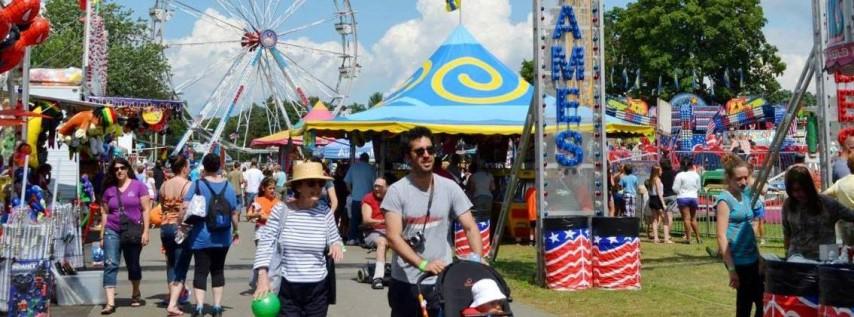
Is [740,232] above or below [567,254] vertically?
above

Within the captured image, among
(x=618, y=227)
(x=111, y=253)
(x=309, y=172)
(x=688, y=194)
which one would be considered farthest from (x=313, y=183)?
(x=688, y=194)

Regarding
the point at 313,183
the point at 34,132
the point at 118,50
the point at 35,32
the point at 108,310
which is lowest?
the point at 108,310

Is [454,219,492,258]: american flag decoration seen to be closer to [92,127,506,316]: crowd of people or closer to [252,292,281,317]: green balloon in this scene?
[92,127,506,316]: crowd of people

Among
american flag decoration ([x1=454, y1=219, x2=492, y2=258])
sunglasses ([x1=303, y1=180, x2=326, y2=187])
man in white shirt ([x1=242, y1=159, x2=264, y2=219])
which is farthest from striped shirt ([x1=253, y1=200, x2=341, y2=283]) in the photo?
man in white shirt ([x1=242, y1=159, x2=264, y2=219])

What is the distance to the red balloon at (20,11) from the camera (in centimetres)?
839

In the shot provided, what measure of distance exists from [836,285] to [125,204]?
6903 mm

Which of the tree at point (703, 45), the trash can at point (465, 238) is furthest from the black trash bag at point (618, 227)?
the tree at point (703, 45)

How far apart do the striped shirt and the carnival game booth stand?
11.0 m

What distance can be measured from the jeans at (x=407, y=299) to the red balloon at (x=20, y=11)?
177 inches

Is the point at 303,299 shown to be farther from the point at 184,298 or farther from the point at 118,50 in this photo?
the point at 118,50

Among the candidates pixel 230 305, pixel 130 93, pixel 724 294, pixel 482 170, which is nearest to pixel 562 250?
pixel 724 294

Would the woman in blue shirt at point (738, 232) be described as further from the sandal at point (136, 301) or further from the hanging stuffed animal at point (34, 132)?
the hanging stuffed animal at point (34, 132)

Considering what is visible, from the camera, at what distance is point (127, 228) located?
10016 millimetres

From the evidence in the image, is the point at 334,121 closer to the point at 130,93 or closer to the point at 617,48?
the point at 130,93
